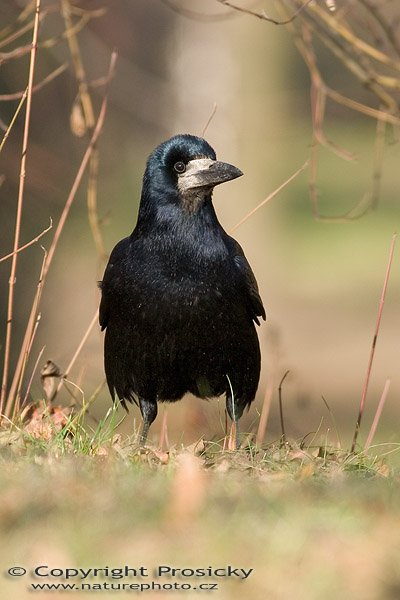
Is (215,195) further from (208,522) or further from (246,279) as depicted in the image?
(208,522)

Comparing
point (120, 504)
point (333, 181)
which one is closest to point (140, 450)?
point (120, 504)

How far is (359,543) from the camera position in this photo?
3.48 m

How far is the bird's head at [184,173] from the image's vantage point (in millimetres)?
5418

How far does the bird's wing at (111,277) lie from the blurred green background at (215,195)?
2.48 meters

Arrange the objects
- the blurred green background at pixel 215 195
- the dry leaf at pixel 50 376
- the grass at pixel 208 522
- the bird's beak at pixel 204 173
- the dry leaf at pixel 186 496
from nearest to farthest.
Answer: the grass at pixel 208 522, the dry leaf at pixel 186 496, the bird's beak at pixel 204 173, the dry leaf at pixel 50 376, the blurred green background at pixel 215 195

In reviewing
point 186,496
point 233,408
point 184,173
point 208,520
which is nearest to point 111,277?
point 184,173

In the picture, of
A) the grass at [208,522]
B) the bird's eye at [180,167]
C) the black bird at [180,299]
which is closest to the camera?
the grass at [208,522]

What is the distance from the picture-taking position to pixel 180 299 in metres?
5.21

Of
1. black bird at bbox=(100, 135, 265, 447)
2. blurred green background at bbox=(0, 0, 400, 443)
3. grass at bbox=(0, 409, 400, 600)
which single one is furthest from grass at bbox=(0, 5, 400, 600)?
blurred green background at bbox=(0, 0, 400, 443)

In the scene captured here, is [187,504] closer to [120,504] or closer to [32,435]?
[120,504]

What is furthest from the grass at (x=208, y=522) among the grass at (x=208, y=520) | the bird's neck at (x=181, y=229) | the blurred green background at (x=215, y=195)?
the blurred green background at (x=215, y=195)

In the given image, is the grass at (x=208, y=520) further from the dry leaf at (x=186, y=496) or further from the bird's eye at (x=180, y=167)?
the bird's eye at (x=180, y=167)

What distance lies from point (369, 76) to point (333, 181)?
22765 millimetres

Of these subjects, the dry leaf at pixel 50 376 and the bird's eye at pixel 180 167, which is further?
the dry leaf at pixel 50 376
